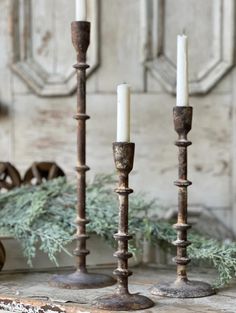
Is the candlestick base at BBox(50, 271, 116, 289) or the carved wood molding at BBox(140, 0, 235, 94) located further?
the carved wood molding at BBox(140, 0, 235, 94)

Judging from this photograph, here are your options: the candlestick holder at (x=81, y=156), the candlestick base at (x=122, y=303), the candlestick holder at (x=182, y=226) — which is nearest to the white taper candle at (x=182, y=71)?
the candlestick holder at (x=182, y=226)

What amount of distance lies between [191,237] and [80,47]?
35 centimetres

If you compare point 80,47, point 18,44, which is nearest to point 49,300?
point 80,47

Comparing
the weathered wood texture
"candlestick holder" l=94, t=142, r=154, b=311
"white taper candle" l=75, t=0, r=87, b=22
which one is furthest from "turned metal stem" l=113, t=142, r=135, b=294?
the weathered wood texture

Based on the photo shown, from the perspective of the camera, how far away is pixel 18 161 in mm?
1468

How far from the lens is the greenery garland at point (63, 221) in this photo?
1.13 metres

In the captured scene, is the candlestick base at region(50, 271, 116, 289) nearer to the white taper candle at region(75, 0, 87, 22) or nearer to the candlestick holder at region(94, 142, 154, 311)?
Result: the candlestick holder at region(94, 142, 154, 311)

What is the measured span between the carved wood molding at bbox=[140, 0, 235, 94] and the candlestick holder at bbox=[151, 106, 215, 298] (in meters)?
0.45

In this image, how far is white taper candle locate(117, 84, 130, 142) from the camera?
3.01ft

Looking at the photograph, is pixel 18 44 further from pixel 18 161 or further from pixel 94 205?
pixel 94 205

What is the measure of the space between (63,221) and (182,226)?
27 cm

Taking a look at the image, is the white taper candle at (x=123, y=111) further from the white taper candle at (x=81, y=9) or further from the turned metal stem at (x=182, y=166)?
the white taper candle at (x=81, y=9)

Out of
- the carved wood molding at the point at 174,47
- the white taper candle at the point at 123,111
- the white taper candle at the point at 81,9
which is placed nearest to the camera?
the white taper candle at the point at 123,111

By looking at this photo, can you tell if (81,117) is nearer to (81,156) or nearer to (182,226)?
(81,156)
